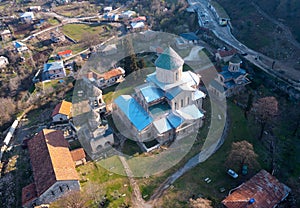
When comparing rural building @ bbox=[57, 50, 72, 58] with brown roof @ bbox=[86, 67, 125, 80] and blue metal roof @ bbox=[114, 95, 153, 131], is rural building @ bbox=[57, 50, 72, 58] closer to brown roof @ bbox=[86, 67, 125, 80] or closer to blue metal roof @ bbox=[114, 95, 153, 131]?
brown roof @ bbox=[86, 67, 125, 80]

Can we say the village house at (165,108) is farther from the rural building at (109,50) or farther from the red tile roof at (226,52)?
the rural building at (109,50)

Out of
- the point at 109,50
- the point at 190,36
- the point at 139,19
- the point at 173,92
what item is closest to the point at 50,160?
the point at 173,92

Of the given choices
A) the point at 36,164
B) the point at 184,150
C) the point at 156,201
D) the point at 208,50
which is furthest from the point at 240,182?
the point at 208,50

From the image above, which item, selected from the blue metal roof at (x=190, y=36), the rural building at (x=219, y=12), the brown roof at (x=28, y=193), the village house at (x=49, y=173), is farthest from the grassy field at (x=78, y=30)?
the brown roof at (x=28, y=193)

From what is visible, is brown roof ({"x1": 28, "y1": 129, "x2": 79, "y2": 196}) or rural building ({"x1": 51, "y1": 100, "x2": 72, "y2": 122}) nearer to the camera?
brown roof ({"x1": 28, "y1": 129, "x2": 79, "y2": 196})

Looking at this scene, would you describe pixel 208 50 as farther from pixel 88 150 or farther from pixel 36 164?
pixel 36 164

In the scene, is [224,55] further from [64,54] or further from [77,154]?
[64,54]

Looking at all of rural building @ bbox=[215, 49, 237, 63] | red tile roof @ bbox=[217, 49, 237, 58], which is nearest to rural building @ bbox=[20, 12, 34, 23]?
rural building @ bbox=[215, 49, 237, 63]
